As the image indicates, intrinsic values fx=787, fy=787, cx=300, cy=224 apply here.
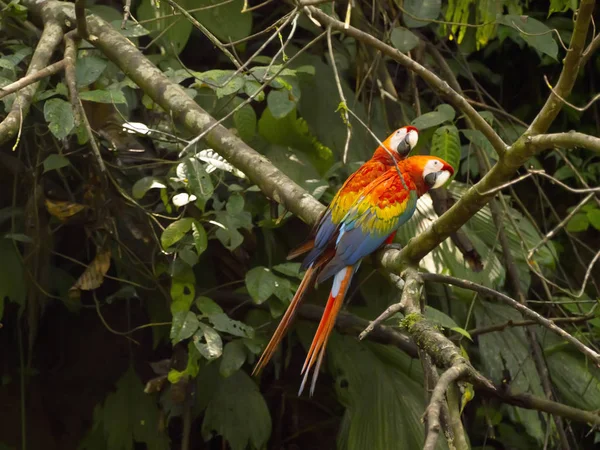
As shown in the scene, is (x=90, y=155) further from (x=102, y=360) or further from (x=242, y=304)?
(x=102, y=360)

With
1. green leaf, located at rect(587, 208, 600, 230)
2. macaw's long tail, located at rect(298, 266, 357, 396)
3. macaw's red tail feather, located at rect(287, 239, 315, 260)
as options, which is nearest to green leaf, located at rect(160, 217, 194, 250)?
macaw's red tail feather, located at rect(287, 239, 315, 260)

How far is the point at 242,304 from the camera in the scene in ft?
7.04

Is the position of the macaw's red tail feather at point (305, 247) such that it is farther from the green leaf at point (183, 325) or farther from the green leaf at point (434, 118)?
the green leaf at point (434, 118)

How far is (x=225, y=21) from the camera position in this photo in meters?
2.22

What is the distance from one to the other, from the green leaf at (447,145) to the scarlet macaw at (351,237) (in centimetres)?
18

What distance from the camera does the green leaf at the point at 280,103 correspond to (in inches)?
74.7

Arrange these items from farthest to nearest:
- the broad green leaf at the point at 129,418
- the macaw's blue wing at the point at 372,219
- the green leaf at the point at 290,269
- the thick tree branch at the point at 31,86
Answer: the broad green leaf at the point at 129,418
the green leaf at the point at 290,269
the macaw's blue wing at the point at 372,219
the thick tree branch at the point at 31,86

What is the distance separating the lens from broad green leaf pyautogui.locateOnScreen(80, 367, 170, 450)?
215cm

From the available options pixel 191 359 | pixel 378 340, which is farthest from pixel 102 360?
pixel 378 340

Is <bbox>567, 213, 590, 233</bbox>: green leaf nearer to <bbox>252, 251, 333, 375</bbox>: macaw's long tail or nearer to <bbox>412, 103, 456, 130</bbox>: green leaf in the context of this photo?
<bbox>412, 103, 456, 130</bbox>: green leaf

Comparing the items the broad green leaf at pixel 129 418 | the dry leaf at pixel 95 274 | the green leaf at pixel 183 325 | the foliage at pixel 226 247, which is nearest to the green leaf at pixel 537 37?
the foliage at pixel 226 247

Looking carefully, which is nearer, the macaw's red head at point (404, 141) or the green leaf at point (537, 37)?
the green leaf at point (537, 37)

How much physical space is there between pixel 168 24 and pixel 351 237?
91cm

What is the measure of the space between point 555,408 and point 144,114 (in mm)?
1345
